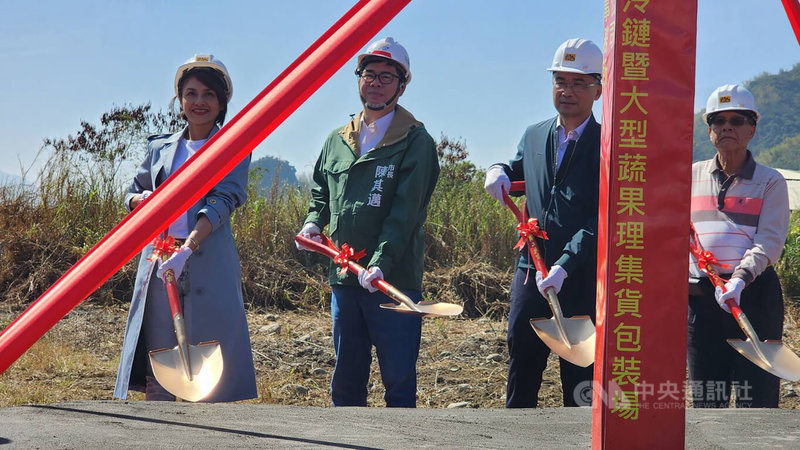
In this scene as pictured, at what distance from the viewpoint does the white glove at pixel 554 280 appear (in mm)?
3230

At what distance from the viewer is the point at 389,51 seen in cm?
339

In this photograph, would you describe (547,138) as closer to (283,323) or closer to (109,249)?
(109,249)

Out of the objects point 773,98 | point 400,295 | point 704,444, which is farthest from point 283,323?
point 773,98

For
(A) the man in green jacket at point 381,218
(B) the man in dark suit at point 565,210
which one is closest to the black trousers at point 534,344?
(B) the man in dark suit at point 565,210

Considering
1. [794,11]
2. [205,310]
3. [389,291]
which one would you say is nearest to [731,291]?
[794,11]

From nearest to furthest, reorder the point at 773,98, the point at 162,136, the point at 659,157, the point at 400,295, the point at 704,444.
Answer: the point at 659,157 → the point at 704,444 → the point at 400,295 → the point at 162,136 → the point at 773,98

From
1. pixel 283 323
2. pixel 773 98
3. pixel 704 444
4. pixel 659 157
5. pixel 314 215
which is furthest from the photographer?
pixel 773 98

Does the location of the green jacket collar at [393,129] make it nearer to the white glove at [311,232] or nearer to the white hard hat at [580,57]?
the white glove at [311,232]

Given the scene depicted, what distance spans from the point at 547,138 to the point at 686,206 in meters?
1.59

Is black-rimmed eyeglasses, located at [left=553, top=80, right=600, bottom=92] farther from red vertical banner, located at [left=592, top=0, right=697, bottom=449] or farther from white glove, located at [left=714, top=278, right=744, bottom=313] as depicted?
red vertical banner, located at [left=592, top=0, right=697, bottom=449]

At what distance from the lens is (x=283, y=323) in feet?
22.3

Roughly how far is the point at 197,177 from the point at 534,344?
189cm

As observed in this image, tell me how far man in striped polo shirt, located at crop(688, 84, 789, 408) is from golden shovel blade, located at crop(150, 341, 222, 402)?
2009 millimetres

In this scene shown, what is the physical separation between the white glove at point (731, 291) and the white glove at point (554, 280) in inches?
26.3
